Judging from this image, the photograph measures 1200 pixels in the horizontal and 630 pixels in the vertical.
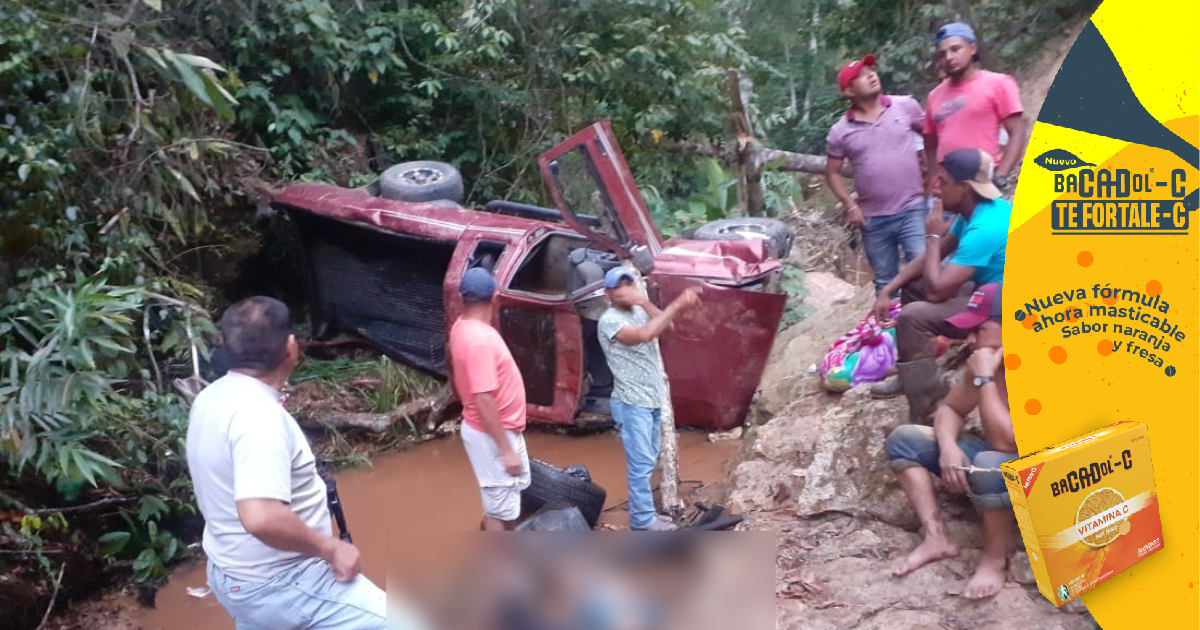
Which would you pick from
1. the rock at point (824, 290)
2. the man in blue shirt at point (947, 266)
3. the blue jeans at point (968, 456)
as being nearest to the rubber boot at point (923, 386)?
the man in blue shirt at point (947, 266)

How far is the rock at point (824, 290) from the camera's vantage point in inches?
353

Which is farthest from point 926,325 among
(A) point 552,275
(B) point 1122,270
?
(A) point 552,275

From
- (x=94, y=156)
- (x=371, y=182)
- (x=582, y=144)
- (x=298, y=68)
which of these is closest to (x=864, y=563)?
(x=582, y=144)

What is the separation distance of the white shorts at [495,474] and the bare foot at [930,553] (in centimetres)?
163

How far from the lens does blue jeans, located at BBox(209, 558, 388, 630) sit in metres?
2.70

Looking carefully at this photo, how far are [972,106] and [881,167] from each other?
1.82ft

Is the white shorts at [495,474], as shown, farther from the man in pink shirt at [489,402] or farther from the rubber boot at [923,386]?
the rubber boot at [923,386]

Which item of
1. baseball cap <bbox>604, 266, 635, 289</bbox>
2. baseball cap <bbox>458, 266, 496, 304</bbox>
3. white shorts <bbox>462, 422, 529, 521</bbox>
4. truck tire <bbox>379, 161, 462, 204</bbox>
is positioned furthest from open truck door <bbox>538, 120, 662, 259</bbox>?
truck tire <bbox>379, 161, 462, 204</bbox>

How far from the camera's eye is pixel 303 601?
271 centimetres

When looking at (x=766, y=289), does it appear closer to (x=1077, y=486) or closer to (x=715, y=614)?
(x=1077, y=486)

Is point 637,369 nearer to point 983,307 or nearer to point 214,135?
point 983,307

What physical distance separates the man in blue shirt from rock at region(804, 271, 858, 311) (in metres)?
4.48

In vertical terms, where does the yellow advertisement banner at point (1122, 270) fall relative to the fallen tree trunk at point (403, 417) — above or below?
above

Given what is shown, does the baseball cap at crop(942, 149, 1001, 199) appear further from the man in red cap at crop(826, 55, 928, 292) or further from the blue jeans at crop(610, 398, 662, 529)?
the blue jeans at crop(610, 398, 662, 529)
